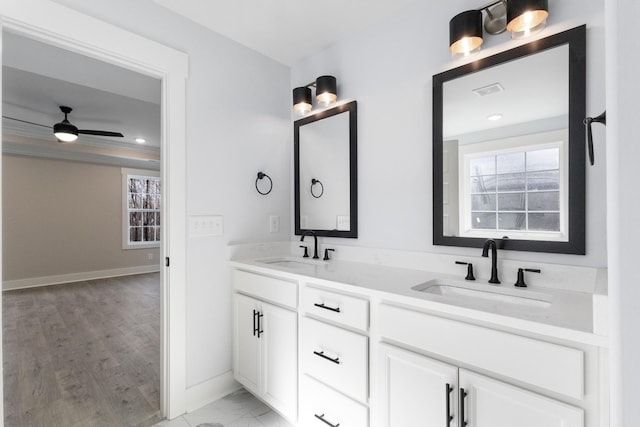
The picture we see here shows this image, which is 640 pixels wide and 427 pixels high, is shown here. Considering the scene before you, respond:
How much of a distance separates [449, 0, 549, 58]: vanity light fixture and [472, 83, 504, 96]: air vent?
19 cm

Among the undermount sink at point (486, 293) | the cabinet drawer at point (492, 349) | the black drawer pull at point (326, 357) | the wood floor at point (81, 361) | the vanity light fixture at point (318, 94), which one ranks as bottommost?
the wood floor at point (81, 361)

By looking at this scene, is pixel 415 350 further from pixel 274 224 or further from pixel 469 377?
pixel 274 224

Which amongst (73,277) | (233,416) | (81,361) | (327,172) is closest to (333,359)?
(233,416)

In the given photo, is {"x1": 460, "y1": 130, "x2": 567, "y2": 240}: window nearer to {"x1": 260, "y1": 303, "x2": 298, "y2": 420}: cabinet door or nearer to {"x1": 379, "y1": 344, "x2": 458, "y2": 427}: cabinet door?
{"x1": 379, "y1": 344, "x2": 458, "y2": 427}: cabinet door

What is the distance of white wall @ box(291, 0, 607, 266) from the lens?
1723 millimetres

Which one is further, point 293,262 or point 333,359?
point 293,262

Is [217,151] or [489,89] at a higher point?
[489,89]

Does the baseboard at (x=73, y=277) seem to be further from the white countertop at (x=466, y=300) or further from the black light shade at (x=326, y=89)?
the black light shade at (x=326, y=89)

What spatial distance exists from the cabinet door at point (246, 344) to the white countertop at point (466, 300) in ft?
0.84

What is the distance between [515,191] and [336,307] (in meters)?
1.00

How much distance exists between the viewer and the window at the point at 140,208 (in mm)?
6184

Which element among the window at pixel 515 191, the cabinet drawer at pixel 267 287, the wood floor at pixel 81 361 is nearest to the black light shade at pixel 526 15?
the window at pixel 515 191

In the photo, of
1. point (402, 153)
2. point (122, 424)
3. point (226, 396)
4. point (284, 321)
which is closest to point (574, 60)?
point (402, 153)

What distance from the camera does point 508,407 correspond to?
3.28 ft
